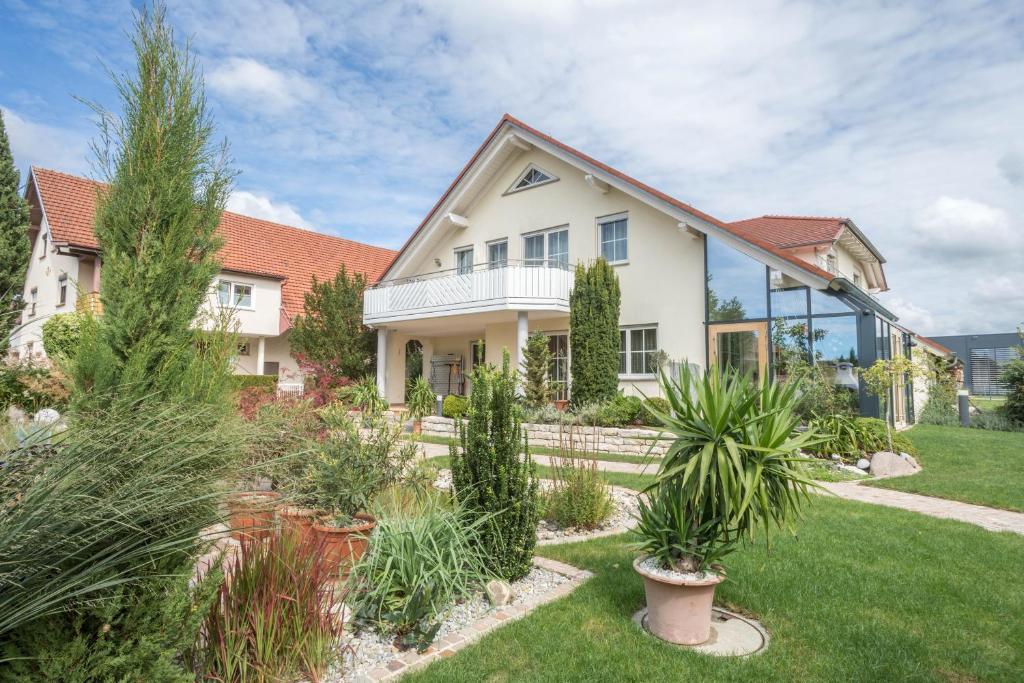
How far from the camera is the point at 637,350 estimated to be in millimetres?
15570

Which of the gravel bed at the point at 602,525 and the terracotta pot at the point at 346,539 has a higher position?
the terracotta pot at the point at 346,539

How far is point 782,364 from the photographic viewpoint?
42.9 ft

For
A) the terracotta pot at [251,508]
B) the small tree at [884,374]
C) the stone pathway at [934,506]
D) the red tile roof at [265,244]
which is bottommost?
the stone pathway at [934,506]

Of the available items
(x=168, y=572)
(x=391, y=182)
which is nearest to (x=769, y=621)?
(x=168, y=572)

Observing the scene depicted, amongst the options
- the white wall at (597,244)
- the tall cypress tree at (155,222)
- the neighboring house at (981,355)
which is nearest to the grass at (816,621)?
the tall cypress tree at (155,222)

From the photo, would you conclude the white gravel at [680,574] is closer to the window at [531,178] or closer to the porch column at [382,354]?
the window at [531,178]

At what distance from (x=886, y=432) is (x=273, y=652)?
11.6 meters

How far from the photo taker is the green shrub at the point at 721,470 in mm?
3236

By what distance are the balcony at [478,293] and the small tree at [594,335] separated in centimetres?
107

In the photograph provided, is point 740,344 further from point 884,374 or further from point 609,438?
point 609,438

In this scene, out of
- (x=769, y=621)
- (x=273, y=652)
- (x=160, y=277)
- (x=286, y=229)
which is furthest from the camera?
(x=286, y=229)

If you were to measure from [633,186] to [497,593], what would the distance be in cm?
1296

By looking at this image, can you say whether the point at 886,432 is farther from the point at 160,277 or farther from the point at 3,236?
the point at 3,236

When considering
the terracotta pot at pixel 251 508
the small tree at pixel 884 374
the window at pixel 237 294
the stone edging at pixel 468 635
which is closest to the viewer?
the terracotta pot at pixel 251 508
